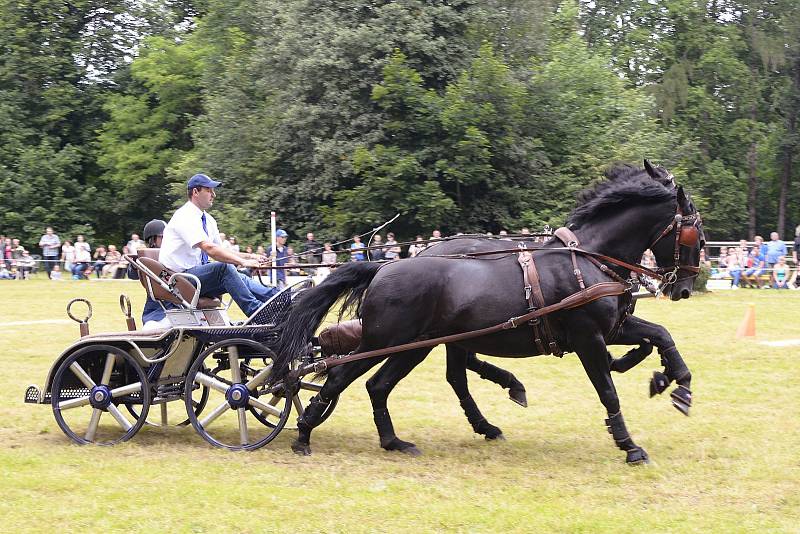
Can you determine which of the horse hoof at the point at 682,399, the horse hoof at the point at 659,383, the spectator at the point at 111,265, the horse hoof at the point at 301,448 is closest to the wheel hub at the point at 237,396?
the horse hoof at the point at 301,448

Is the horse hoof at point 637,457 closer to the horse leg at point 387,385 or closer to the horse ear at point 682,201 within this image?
the horse leg at point 387,385

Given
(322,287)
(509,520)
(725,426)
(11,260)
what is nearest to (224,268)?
(322,287)

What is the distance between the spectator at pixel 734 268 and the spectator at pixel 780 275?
847 millimetres

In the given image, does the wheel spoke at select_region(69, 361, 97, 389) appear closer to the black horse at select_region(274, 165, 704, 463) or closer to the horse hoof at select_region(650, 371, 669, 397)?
the black horse at select_region(274, 165, 704, 463)

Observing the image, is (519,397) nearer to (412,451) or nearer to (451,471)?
(412,451)

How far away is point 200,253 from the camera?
782 cm

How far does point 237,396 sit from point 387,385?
3.75 feet

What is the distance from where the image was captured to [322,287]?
759 cm

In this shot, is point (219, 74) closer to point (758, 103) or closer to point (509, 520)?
point (758, 103)

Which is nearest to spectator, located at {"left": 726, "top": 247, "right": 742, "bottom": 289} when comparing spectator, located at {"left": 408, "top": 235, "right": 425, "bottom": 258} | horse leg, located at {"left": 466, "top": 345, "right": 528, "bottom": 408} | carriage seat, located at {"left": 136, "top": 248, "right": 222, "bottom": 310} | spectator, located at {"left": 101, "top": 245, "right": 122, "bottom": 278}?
spectator, located at {"left": 408, "top": 235, "right": 425, "bottom": 258}

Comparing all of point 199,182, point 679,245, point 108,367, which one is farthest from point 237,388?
point 679,245

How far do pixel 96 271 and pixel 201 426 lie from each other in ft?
84.3

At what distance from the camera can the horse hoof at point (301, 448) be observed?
7.36m

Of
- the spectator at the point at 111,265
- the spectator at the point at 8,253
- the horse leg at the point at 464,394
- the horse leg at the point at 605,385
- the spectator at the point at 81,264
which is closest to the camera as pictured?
the horse leg at the point at 605,385
